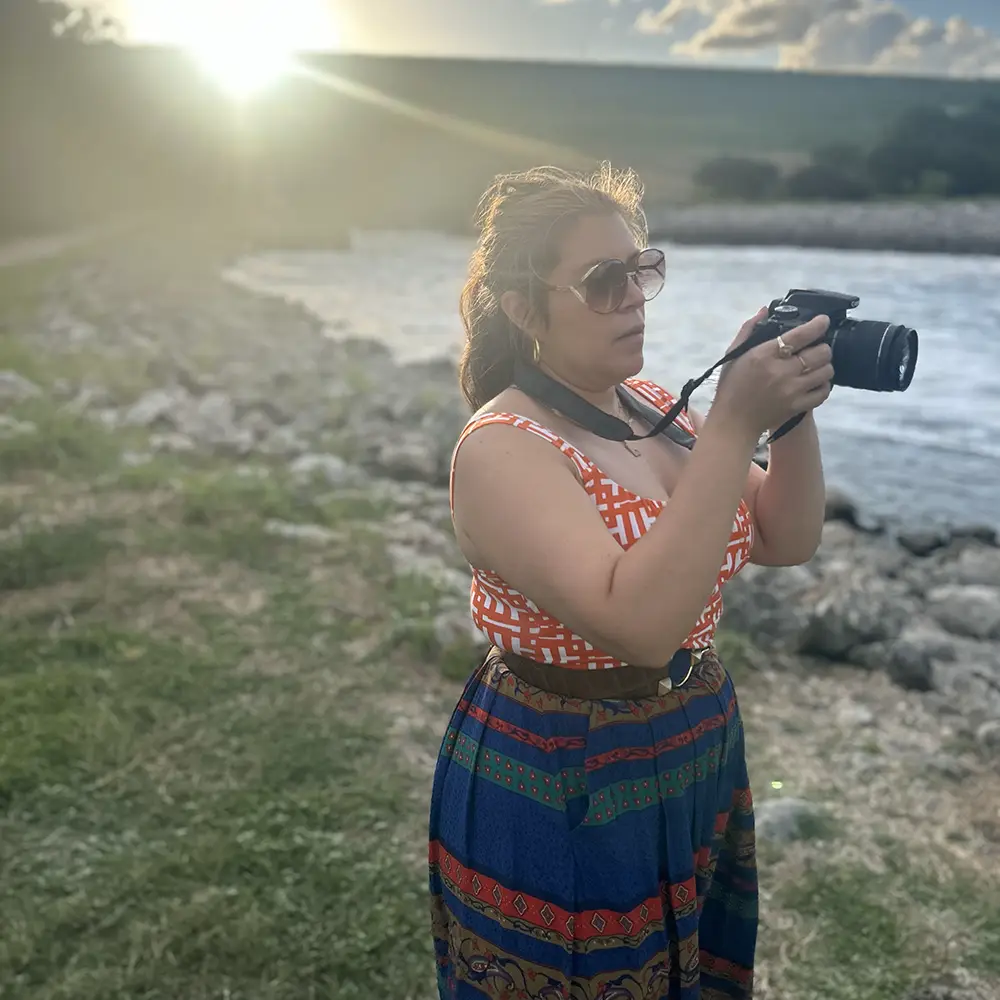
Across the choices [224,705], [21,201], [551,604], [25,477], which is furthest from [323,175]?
[551,604]

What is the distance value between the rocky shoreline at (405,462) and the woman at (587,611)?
290 centimetres

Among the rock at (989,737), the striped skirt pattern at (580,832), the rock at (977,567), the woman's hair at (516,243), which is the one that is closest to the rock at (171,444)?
the rock at (977,567)

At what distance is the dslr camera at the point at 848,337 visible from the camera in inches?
63.4

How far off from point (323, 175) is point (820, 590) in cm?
4104

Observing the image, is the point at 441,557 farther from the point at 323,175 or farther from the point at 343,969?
the point at 323,175

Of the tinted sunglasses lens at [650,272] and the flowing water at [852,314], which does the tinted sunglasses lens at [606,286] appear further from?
the flowing water at [852,314]

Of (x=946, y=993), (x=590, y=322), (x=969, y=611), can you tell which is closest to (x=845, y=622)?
(x=969, y=611)

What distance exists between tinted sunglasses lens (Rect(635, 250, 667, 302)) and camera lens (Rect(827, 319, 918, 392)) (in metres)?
0.37

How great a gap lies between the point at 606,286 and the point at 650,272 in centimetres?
12

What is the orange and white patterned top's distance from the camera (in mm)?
1731

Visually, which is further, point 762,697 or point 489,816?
point 762,697

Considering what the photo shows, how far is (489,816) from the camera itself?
6.26ft

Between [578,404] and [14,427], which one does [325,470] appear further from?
[578,404]

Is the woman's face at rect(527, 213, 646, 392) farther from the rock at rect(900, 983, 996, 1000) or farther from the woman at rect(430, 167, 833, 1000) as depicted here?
the rock at rect(900, 983, 996, 1000)
